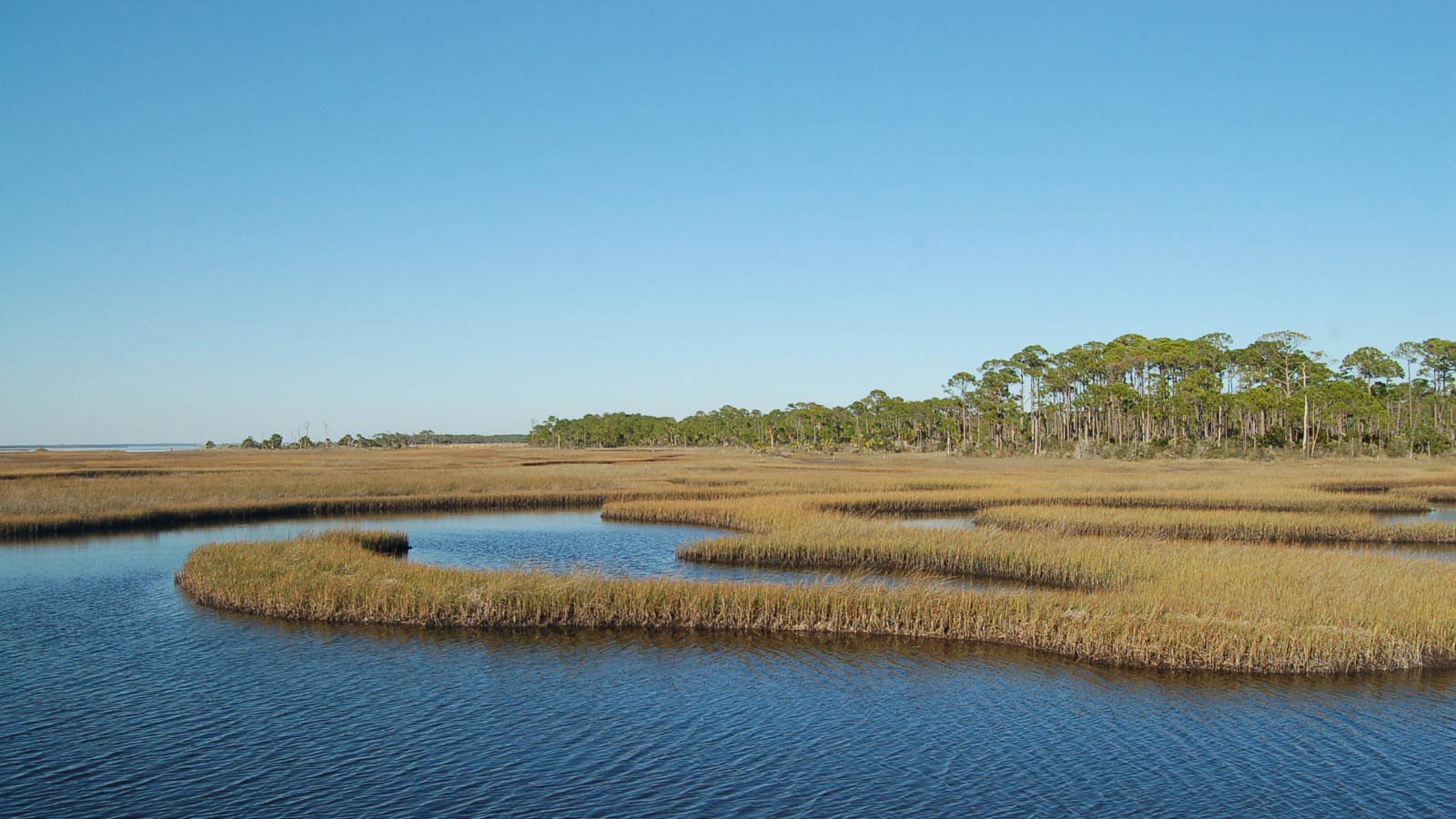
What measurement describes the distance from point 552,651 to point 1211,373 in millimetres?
95704

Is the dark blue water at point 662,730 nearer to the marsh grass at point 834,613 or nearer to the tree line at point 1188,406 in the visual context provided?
the marsh grass at point 834,613

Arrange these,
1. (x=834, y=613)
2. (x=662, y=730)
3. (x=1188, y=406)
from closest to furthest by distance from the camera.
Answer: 1. (x=662, y=730)
2. (x=834, y=613)
3. (x=1188, y=406)

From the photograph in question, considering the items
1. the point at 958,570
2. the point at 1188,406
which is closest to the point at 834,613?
the point at 958,570

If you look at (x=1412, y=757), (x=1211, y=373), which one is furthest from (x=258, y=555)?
(x=1211, y=373)

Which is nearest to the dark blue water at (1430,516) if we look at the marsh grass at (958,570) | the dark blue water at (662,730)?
the marsh grass at (958,570)

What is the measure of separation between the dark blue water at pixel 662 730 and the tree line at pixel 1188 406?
70245 millimetres

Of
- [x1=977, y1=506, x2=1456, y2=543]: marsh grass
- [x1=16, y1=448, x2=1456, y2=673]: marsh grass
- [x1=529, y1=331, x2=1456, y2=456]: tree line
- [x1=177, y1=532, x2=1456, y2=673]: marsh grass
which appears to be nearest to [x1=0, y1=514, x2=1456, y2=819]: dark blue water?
[x1=177, y1=532, x2=1456, y2=673]: marsh grass

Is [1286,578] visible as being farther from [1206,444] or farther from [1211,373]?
[1211,373]

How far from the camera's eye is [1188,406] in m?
85.9

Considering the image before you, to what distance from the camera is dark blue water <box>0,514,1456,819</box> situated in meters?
10.1

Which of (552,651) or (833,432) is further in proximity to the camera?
(833,432)

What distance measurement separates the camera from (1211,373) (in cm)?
9456

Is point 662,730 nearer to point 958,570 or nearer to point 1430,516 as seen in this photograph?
point 958,570

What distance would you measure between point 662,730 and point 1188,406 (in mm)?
86437
